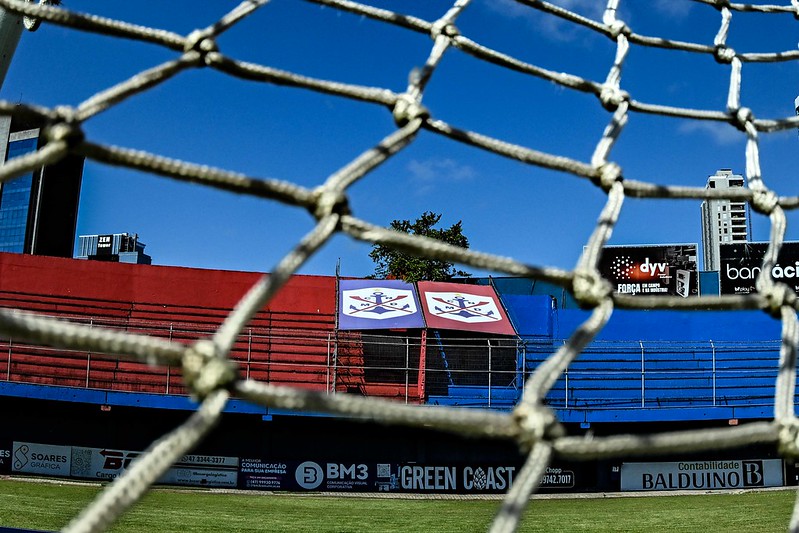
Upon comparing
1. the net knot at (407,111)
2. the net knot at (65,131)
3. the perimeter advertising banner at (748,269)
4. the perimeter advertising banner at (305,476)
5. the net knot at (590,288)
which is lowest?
the perimeter advertising banner at (305,476)

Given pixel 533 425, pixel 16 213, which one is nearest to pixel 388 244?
pixel 533 425

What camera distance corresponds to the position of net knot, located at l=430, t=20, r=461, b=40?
1.49 metres

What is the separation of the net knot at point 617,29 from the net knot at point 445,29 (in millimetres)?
510

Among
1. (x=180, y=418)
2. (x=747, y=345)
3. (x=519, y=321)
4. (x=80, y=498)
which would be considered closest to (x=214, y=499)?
(x=80, y=498)

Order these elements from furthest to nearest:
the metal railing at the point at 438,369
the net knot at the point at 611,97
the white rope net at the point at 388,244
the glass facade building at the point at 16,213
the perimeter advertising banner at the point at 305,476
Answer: the glass facade building at the point at 16,213 < the metal railing at the point at 438,369 < the perimeter advertising banner at the point at 305,476 < the net knot at the point at 611,97 < the white rope net at the point at 388,244

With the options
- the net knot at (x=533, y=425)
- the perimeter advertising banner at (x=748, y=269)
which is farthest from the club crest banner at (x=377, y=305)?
the net knot at (x=533, y=425)

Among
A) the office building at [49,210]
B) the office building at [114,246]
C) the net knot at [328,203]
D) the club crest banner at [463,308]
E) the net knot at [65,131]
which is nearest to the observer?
the net knot at [65,131]

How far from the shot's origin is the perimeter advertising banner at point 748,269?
16.0 metres

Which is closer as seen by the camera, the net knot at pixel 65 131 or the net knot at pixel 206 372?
the net knot at pixel 206 372

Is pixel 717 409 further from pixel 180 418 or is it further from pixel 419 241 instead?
pixel 419 241

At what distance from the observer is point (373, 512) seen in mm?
6410

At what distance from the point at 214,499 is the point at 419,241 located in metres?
6.92

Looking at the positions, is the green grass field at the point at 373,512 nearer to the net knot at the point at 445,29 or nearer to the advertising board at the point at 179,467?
the advertising board at the point at 179,467

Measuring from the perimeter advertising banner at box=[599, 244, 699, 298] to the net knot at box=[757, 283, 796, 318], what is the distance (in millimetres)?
16651
